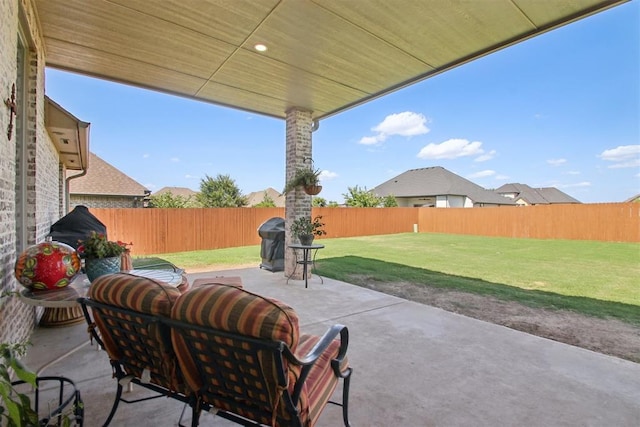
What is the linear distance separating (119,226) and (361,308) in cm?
902

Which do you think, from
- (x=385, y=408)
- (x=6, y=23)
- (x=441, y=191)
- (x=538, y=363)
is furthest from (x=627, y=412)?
(x=441, y=191)

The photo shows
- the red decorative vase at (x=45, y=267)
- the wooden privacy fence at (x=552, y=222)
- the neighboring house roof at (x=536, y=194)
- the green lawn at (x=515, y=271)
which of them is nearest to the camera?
the red decorative vase at (x=45, y=267)

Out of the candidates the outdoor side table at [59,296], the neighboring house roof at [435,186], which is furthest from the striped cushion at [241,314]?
the neighboring house roof at [435,186]

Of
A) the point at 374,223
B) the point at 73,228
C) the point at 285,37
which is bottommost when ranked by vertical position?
the point at 374,223

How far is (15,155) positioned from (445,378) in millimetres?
4067

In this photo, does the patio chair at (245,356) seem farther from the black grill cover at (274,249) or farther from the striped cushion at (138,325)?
the black grill cover at (274,249)

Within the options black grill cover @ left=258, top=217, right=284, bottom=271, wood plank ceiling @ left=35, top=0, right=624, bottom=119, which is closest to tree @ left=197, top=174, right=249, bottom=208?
black grill cover @ left=258, top=217, right=284, bottom=271

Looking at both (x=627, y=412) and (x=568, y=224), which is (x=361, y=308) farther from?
(x=568, y=224)

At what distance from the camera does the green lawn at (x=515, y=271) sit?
5.04m

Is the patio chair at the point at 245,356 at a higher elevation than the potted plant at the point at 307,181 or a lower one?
lower

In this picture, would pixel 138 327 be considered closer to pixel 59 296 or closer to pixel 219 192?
pixel 59 296

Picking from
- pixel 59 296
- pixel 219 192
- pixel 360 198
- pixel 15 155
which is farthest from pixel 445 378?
pixel 219 192

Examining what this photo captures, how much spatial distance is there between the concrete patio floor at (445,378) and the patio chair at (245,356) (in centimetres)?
72

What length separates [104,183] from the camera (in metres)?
15.7
